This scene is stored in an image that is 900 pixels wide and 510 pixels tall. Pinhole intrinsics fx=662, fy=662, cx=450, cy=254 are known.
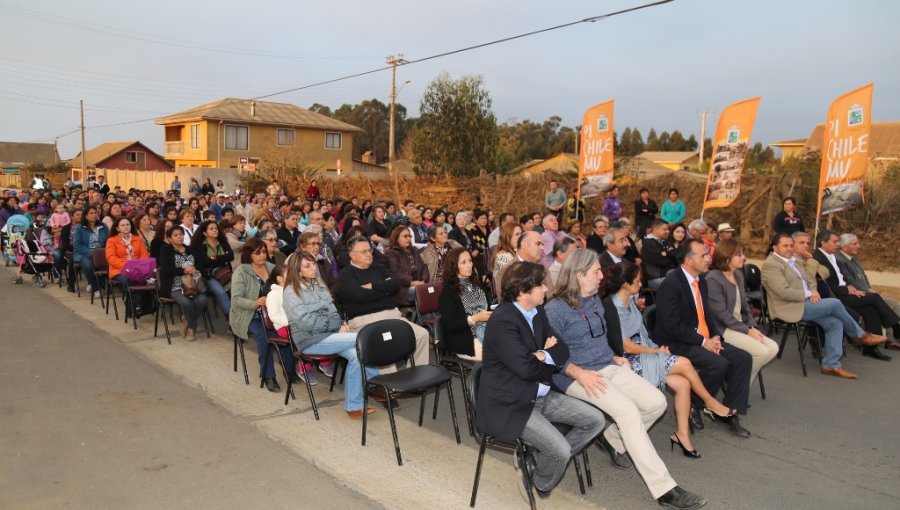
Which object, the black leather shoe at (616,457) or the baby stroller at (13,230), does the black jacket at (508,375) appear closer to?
the black leather shoe at (616,457)

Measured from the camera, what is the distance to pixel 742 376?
5.64 m

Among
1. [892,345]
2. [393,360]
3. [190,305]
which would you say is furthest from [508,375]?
[892,345]

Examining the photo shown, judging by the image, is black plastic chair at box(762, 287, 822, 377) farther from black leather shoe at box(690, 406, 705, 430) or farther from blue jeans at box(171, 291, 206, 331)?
blue jeans at box(171, 291, 206, 331)

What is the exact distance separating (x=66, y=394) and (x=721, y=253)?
20.4 ft

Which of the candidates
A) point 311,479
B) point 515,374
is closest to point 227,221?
point 311,479

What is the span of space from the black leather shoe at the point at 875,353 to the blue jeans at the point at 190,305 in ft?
26.7

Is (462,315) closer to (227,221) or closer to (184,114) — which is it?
(227,221)

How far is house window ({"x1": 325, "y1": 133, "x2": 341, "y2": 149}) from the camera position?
49.1m

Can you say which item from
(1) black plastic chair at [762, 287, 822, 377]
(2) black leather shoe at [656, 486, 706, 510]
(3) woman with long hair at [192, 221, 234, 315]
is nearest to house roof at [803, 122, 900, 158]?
(1) black plastic chair at [762, 287, 822, 377]

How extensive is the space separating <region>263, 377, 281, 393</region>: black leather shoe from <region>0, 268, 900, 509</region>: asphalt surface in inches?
3.6

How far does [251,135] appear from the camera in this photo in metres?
45.7

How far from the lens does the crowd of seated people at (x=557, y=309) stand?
13.8ft

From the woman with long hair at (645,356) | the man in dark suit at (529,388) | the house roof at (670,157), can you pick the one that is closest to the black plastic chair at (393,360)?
the man in dark suit at (529,388)

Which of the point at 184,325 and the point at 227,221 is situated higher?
the point at 227,221
